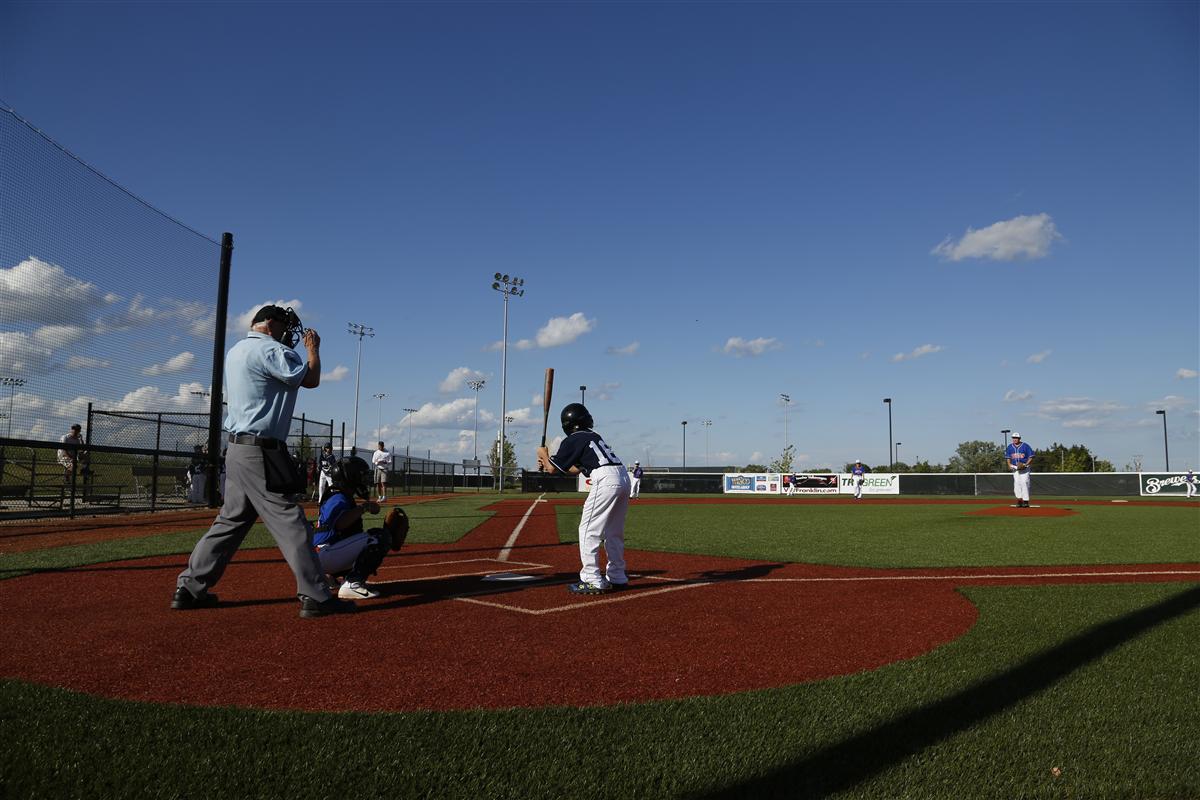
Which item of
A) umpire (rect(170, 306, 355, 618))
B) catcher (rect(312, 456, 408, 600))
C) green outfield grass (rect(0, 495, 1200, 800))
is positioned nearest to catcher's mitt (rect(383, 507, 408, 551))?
catcher (rect(312, 456, 408, 600))

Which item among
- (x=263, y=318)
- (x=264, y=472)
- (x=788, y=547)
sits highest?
(x=263, y=318)

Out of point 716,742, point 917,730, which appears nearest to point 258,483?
point 716,742

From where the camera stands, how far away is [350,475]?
19.5 feet

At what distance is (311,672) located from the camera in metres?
3.62

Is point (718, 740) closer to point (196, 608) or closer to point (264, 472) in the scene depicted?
point (264, 472)

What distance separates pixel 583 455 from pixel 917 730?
4236 mm

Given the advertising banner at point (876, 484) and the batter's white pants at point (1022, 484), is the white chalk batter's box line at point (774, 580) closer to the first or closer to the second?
the batter's white pants at point (1022, 484)

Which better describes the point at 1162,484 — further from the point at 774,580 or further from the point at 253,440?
the point at 253,440

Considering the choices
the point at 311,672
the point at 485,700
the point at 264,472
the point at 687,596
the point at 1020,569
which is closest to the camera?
→ the point at 485,700

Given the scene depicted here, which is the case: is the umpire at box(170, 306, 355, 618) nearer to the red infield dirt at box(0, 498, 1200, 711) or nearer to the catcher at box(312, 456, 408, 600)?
the red infield dirt at box(0, 498, 1200, 711)

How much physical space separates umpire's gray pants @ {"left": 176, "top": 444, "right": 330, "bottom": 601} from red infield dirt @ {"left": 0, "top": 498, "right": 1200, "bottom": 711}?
0.89 feet

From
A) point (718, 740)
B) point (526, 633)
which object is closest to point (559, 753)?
point (718, 740)

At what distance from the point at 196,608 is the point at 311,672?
2181 millimetres

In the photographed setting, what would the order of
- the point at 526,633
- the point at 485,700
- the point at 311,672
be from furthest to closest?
1. the point at 526,633
2. the point at 311,672
3. the point at 485,700
